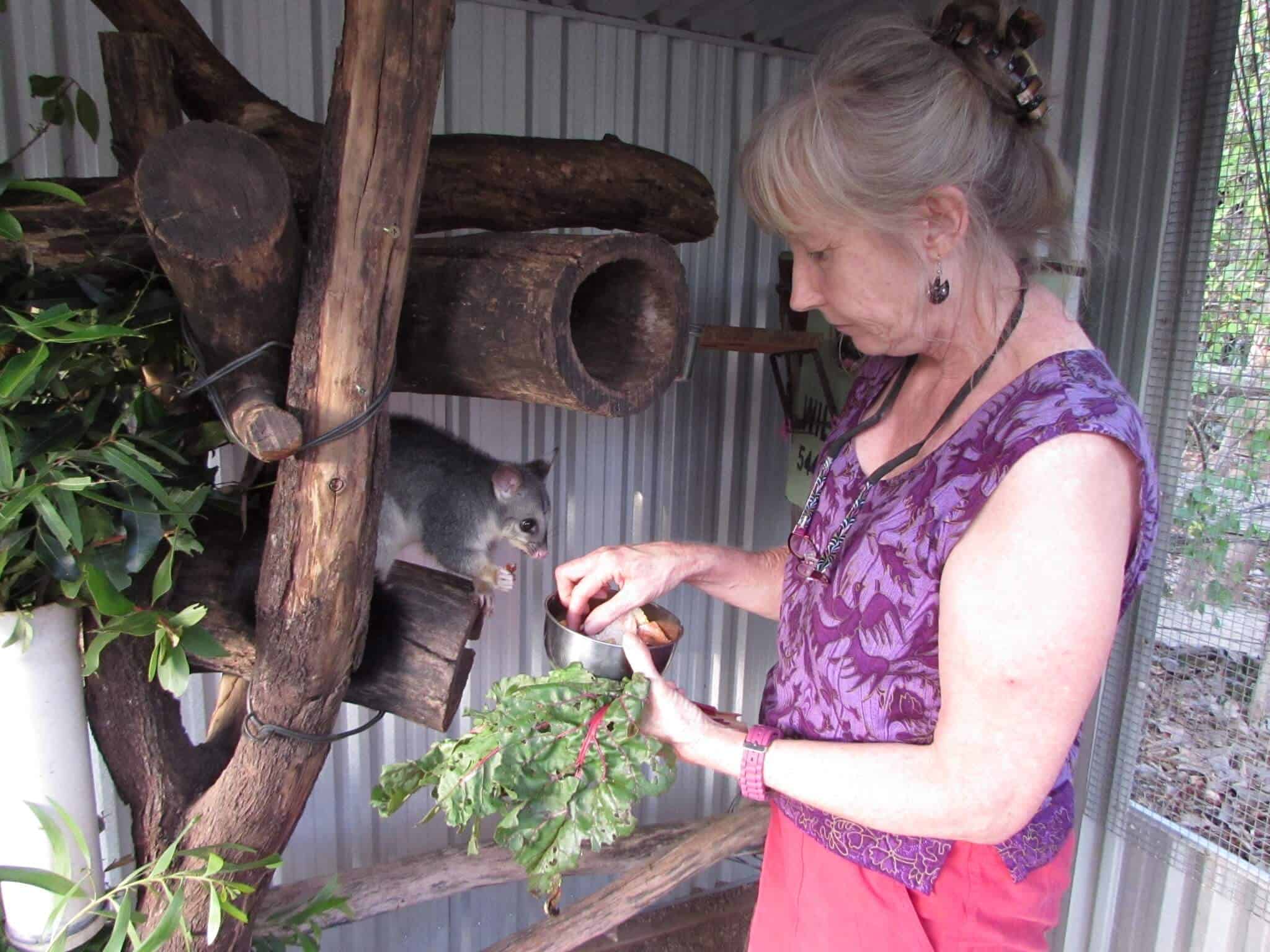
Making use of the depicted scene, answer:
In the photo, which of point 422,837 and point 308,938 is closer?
point 308,938

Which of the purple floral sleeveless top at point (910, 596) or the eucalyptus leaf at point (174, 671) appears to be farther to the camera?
the eucalyptus leaf at point (174, 671)

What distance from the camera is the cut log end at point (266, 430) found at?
103 cm

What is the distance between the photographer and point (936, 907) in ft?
3.75

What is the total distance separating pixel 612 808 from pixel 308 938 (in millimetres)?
876

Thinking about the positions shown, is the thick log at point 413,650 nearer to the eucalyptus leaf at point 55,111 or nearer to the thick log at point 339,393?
the thick log at point 339,393

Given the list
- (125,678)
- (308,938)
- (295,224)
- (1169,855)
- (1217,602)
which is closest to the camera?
(295,224)

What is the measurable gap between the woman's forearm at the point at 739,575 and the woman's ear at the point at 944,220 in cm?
66

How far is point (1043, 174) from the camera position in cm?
111

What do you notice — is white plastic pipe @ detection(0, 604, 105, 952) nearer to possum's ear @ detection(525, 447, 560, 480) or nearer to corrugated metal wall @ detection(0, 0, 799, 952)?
corrugated metal wall @ detection(0, 0, 799, 952)

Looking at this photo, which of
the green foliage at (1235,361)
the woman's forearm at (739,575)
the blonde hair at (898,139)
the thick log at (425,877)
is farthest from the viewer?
the thick log at (425,877)

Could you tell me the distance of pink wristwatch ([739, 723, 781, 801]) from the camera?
3.67 ft

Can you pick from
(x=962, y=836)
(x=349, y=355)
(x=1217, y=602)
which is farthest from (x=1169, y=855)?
(x=349, y=355)

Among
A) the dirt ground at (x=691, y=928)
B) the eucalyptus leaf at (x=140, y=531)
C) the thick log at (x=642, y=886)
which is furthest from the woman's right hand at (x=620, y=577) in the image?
the dirt ground at (x=691, y=928)

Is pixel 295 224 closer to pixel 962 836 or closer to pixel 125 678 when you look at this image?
pixel 125 678
